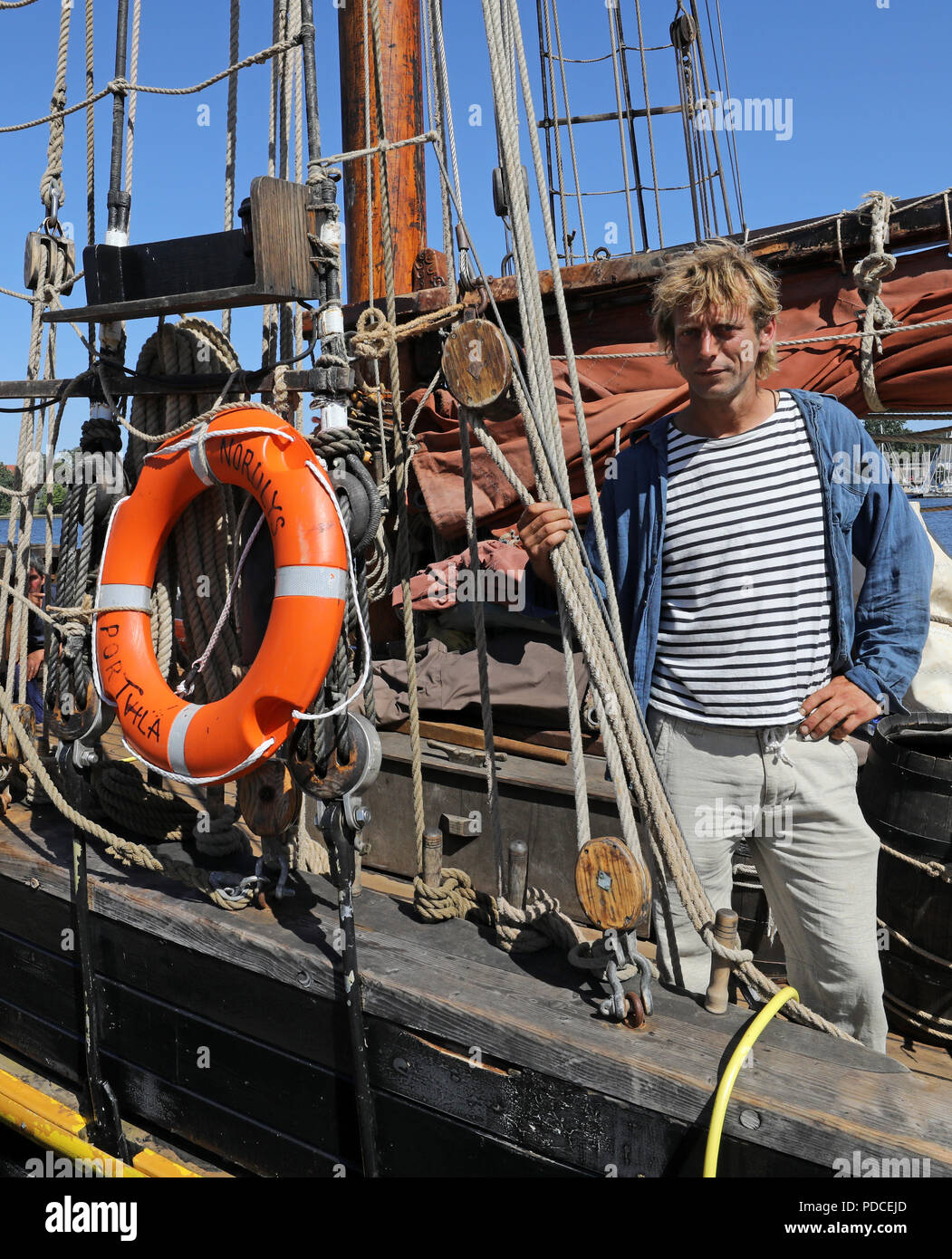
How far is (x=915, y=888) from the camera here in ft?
7.70

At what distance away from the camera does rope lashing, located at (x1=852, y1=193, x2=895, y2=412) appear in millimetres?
3291

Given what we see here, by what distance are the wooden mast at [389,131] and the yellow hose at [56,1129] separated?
3181mm

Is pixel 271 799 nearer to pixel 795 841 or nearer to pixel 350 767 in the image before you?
pixel 350 767

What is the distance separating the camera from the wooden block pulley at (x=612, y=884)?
1.52 meters

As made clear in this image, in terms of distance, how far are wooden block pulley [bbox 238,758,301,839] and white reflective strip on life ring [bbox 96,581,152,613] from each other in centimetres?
48

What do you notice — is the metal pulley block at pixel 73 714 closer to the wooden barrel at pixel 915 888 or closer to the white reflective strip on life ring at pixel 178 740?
the white reflective strip on life ring at pixel 178 740

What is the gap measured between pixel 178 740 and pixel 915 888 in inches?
70.6

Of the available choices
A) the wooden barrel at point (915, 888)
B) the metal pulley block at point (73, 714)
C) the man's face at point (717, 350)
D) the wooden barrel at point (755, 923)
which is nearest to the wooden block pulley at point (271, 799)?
the metal pulley block at point (73, 714)

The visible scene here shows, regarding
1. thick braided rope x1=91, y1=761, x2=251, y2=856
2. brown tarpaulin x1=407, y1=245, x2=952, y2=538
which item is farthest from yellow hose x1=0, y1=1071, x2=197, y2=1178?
brown tarpaulin x1=407, y1=245, x2=952, y2=538

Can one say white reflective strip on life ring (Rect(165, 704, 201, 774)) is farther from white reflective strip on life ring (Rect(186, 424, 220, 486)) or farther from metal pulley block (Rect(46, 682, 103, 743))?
white reflective strip on life ring (Rect(186, 424, 220, 486))

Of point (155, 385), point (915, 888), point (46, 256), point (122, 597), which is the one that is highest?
point (46, 256)
